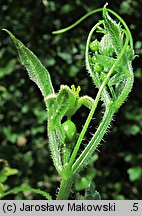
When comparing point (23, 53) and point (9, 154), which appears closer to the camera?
point (23, 53)

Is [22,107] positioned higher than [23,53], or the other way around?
[23,53]

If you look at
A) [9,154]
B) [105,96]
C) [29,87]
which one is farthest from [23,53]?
[29,87]

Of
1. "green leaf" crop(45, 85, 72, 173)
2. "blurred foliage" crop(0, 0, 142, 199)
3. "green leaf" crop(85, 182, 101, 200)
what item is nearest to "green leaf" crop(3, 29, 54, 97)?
"green leaf" crop(45, 85, 72, 173)

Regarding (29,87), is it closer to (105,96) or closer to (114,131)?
(114,131)

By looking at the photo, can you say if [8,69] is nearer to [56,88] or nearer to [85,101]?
[56,88]

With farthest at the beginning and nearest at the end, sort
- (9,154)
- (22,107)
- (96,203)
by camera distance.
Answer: (22,107)
(9,154)
(96,203)

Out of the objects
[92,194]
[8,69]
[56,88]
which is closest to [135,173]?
[56,88]
